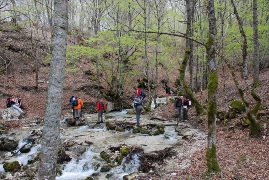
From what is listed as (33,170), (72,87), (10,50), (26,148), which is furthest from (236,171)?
(10,50)

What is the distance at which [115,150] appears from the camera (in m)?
11.5

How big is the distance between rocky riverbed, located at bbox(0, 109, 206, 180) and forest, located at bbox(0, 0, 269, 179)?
4.07ft

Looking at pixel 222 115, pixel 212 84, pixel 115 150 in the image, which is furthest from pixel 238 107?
pixel 212 84

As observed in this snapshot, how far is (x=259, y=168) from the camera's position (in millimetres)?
7418

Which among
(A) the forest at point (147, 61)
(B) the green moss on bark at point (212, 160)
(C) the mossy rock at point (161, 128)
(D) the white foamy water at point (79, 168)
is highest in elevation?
(A) the forest at point (147, 61)

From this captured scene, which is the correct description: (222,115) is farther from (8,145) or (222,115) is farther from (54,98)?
(8,145)

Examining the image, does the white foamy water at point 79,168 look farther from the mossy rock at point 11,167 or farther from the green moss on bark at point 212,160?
the green moss on bark at point 212,160

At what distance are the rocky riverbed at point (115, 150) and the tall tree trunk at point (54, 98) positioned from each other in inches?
158

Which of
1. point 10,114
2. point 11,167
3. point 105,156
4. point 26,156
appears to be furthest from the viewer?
point 10,114

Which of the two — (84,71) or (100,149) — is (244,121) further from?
(84,71)

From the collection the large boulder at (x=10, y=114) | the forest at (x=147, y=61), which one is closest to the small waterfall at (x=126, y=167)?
the forest at (x=147, y=61)

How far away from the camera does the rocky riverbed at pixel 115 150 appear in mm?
9648

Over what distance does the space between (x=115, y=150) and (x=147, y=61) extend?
11590mm

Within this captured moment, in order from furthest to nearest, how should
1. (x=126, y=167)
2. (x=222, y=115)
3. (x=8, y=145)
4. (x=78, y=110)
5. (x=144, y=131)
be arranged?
(x=78, y=110) < (x=144, y=131) < (x=222, y=115) < (x=8, y=145) < (x=126, y=167)
